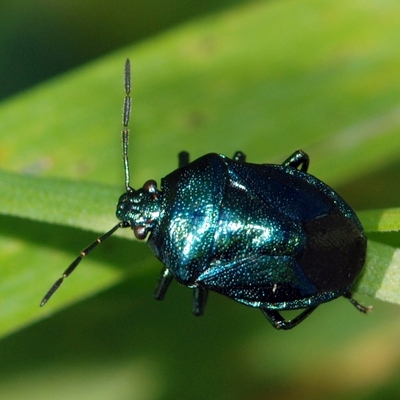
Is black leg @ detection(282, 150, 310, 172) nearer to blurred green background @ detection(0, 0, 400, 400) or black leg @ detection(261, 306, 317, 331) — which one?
blurred green background @ detection(0, 0, 400, 400)

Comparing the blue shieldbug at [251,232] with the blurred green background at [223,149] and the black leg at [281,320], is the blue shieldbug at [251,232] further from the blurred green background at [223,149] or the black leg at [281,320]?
the blurred green background at [223,149]


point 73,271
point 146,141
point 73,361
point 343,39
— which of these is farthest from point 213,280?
point 343,39

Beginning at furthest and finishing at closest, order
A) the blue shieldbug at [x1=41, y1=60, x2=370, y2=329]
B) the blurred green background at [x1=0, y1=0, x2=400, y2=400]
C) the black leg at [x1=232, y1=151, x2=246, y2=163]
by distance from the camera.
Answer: the blurred green background at [x1=0, y1=0, x2=400, y2=400], the black leg at [x1=232, y1=151, x2=246, y2=163], the blue shieldbug at [x1=41, y1=60, x2=370, y2=329]

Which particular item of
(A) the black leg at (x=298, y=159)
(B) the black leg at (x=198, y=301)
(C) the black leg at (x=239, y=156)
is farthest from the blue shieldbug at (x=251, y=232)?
(B) the black leg at (x=198, y=301)

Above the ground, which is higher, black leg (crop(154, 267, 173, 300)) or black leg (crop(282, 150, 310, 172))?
black leg (crop(282, 150, 310, 172))

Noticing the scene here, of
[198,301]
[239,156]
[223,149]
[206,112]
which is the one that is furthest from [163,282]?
[206,112]

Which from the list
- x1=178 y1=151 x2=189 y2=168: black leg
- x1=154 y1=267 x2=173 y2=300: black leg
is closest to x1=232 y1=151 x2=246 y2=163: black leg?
x1=178 y1=151 x2=189 y2=168: black leg
